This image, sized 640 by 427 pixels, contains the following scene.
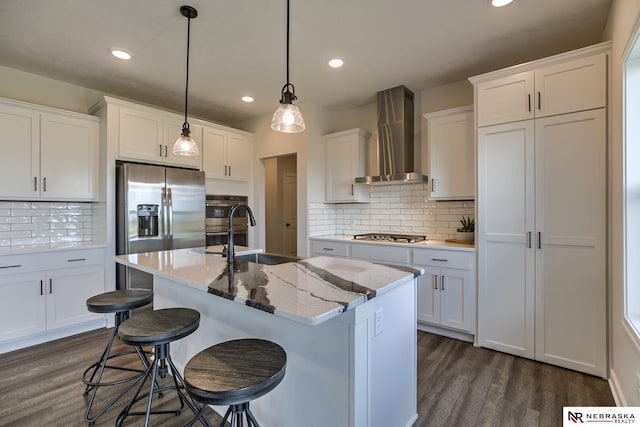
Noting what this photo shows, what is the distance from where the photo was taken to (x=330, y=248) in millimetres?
3900

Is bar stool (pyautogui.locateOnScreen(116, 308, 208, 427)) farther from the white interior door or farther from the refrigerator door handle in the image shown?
the white interior door

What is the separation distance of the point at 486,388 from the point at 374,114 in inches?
132

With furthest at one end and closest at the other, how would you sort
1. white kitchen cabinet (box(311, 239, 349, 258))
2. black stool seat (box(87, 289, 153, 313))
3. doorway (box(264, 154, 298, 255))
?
doorway (box(264, 154, 298, 255)) < white kitchen cabinet (box(311, 239, 349, 258)) < black stool seat (box(87, 289, 153, 313))

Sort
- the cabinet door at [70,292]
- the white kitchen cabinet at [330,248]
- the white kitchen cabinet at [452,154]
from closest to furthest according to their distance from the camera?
the cabinet door at [70,292] → the white kitchen cabinet at [452,154] → the white kitchen cabinet at [330,248]

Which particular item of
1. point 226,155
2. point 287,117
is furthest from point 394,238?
point 226,155

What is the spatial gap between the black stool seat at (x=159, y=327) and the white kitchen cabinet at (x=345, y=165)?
272cm

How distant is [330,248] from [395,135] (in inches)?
63.3

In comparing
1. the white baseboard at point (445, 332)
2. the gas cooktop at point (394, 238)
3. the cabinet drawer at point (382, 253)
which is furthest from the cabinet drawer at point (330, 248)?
the white baseboard at point (445, 332)

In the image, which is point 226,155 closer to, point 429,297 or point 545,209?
point 429,297

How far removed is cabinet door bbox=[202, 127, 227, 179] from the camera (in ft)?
13.7

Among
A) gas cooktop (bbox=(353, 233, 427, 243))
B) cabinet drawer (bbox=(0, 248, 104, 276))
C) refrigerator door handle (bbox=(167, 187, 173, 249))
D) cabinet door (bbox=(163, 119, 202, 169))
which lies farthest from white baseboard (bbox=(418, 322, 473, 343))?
cabinet drawer (bbox=(0, 248, 104, 276))

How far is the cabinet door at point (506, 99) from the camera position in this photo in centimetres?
253

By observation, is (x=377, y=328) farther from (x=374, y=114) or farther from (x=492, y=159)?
(x=374, y=114)

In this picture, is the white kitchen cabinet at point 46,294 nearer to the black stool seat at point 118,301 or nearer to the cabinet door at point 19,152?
the cabinet door at point 19,152
